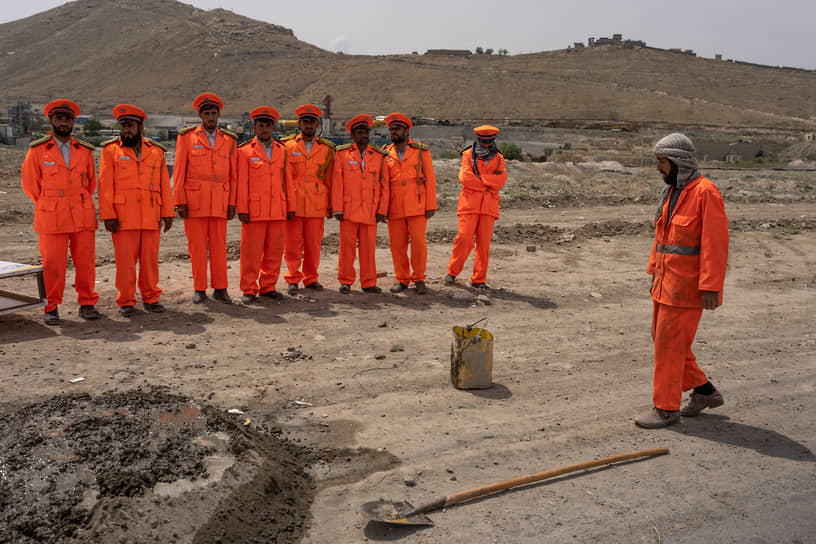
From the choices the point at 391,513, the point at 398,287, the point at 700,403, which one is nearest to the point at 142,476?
the point at 391,513

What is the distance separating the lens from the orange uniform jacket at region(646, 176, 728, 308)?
4.53 m

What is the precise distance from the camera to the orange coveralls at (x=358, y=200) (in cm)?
816

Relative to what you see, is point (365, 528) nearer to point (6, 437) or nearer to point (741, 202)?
point (6, 437)

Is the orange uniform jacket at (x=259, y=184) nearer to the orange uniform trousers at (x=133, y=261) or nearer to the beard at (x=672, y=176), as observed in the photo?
the orange uniform trousers at (x=133, y=261)

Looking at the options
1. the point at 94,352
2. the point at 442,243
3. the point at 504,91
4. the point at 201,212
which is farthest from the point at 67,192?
the point at 504,91

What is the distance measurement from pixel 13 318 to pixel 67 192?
1.43 metres

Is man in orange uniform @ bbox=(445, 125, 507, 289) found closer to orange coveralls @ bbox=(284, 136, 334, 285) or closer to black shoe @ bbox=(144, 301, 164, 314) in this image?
orange coveralls @ bbox=(284, 136, 334, 285)

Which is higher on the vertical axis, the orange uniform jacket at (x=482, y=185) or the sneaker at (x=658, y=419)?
the orange uniform jacket at (x=482, y=185)

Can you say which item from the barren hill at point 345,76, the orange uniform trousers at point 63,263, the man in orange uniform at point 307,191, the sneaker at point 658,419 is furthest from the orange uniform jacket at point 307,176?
the barren hill at point 345,76

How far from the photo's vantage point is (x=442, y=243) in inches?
463

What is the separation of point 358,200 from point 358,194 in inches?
2.8

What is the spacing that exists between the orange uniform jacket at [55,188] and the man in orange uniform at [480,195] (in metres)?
4.29

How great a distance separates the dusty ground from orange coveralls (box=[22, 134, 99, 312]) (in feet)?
1.49

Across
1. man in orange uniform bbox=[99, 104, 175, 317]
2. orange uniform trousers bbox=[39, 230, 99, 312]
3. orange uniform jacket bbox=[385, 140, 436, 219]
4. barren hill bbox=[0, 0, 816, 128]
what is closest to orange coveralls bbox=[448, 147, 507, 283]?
orange uniform jacket bbox=[385, 140, 436, 219]
